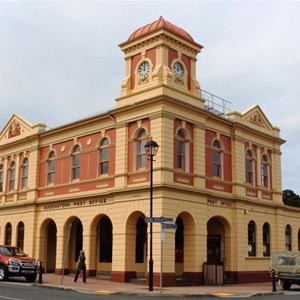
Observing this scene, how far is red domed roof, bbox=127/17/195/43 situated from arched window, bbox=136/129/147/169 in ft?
18.0

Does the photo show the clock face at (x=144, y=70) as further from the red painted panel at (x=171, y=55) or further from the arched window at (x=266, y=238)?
the arched window at (x=266, y=238)

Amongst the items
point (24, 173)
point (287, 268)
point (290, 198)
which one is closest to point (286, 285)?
point (287, 268)

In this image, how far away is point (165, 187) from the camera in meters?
25.7

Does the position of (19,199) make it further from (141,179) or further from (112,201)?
(141,179)

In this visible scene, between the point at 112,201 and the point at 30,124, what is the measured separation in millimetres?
10722

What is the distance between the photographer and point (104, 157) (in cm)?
3012

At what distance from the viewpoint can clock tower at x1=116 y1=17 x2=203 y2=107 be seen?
27.5 m

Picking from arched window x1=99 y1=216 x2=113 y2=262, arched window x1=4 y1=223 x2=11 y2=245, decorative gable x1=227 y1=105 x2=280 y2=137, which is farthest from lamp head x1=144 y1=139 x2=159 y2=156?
arched window x1=4 y1=223 x2=11 y2=245

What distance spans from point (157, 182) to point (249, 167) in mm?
9288

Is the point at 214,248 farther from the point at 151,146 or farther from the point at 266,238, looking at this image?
the point at 151,146

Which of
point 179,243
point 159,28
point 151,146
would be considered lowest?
point 179,243

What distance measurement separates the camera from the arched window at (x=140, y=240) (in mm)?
28391

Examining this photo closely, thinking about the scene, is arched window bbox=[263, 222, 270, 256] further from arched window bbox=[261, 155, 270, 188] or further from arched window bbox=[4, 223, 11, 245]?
arched window bbox=[4, 223, 11, 245]

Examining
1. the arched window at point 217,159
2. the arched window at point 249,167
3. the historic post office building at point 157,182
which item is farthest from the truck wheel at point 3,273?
the arched window at point 249,167
